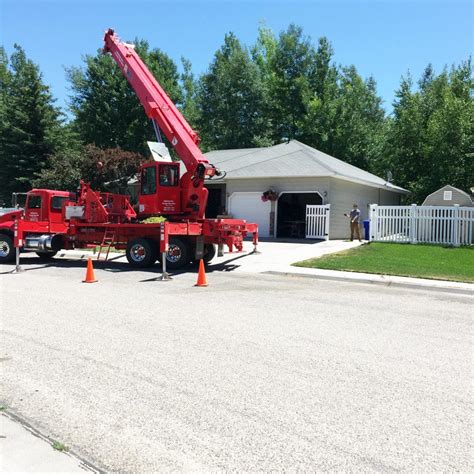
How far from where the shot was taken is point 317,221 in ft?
77.1

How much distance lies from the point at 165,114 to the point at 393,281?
8.72 m

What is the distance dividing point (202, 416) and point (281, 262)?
1244 centimetres

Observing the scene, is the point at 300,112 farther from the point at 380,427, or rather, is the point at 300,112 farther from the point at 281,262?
the point at 380,427

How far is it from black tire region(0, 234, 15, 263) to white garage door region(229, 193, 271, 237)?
1187 cm

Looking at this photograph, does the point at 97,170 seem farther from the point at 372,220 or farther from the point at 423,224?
the point at 423,224

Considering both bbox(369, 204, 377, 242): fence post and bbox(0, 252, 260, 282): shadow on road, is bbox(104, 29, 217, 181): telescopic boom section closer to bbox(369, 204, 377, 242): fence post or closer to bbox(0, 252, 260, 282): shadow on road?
bbox(0, 252, 260, 282): shadow on road

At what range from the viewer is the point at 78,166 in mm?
29297

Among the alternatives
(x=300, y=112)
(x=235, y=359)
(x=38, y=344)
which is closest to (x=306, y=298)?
(x=235, y=359)

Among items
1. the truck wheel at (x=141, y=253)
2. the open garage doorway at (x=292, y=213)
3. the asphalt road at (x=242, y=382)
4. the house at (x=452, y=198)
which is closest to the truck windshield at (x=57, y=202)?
the truck wheel at (x=141, y=253)

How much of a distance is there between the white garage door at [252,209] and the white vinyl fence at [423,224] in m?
5.47

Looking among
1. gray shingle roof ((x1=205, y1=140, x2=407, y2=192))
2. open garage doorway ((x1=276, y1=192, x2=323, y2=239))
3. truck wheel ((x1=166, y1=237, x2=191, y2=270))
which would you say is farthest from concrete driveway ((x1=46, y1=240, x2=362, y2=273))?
gray shingle roof ((x1=205, y1=140, x2=407, y2=192))

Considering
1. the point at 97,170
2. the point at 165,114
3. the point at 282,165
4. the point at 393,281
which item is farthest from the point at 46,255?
the point at 282,165

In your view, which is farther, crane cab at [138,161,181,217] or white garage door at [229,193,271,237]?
white garage door at [229,193,271,237]

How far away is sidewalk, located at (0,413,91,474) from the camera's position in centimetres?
332
